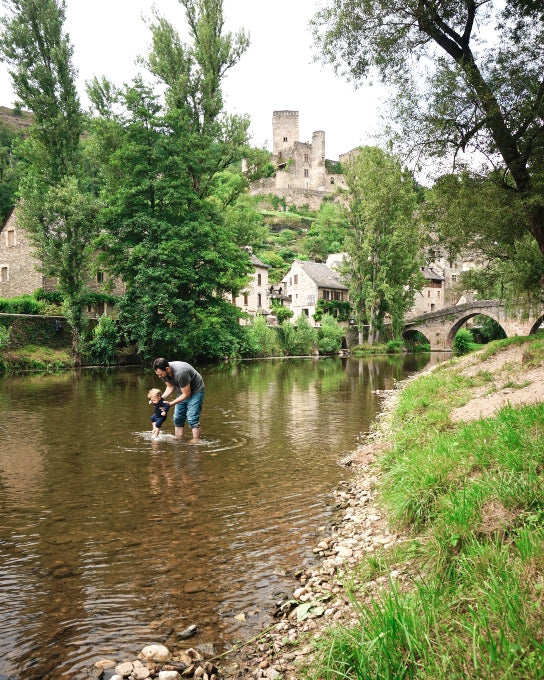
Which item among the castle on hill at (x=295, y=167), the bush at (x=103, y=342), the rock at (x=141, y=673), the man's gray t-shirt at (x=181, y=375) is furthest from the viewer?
the castle on hill at (x=295, y=167)

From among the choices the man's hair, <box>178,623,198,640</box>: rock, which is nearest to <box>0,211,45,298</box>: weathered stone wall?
the man's hair

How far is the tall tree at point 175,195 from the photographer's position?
101ft

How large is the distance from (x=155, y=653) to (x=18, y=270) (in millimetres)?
45934

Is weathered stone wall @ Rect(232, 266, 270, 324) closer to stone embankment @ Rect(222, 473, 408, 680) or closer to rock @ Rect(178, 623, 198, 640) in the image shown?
stone embankment @ Rect(222, 473, 408, 680)

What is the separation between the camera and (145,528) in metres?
6.29

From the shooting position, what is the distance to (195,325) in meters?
32.1

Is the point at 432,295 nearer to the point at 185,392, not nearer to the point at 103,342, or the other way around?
the point at 103,342

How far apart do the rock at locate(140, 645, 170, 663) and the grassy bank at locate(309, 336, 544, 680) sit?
44.9 inches

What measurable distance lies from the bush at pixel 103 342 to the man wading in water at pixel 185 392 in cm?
2313

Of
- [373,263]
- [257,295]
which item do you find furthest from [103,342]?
[257,295]

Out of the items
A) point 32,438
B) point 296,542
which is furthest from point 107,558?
point 32,438

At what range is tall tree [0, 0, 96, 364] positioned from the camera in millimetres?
31156

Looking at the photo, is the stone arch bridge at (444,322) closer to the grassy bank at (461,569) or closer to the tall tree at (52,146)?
the tall tree at (52,146)

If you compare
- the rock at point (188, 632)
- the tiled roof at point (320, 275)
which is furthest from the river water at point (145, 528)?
the tiled roof at point (320, 275)
